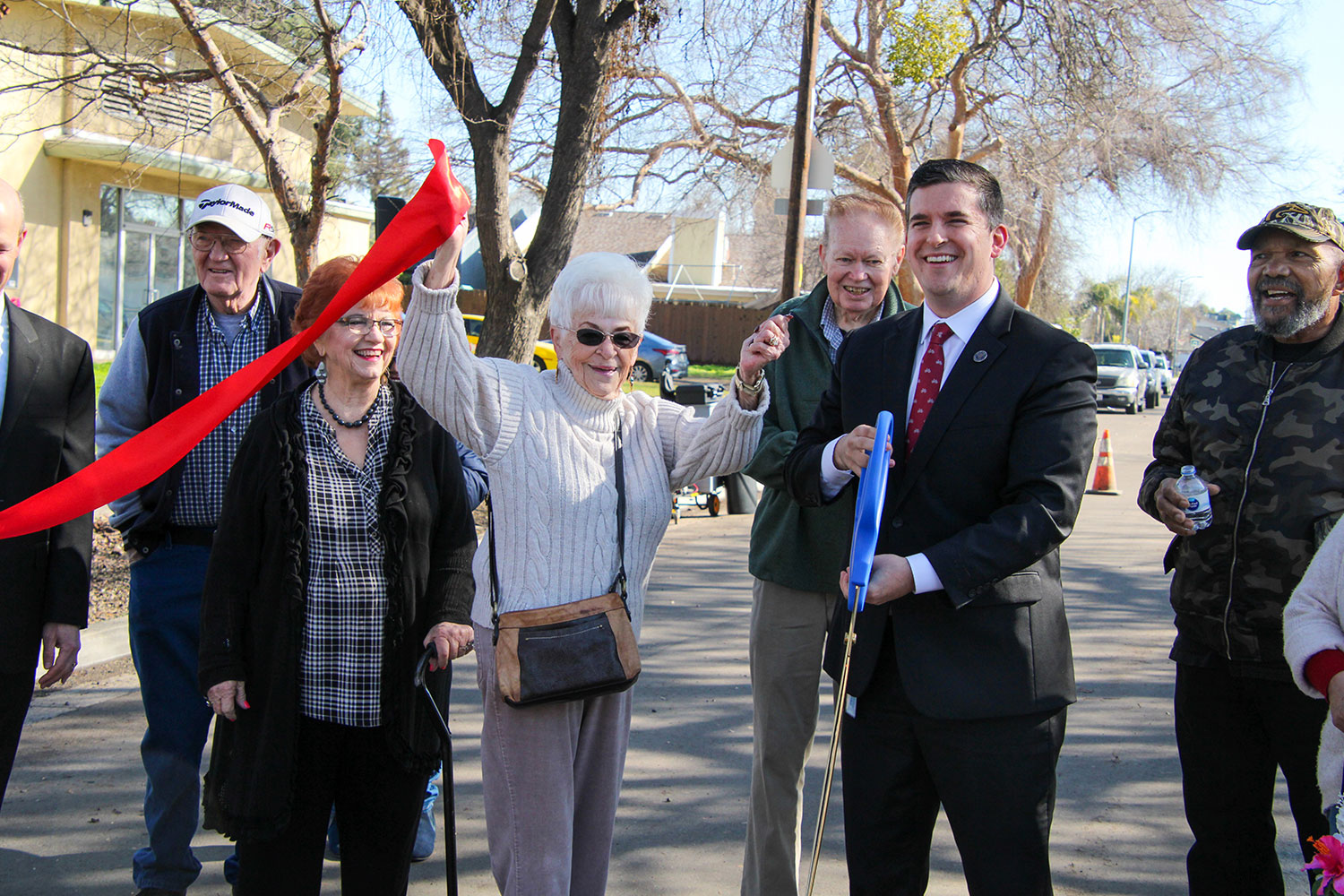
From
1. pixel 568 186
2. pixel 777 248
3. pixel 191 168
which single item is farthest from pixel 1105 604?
pixel 777 248

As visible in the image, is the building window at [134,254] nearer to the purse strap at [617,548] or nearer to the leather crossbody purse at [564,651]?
the purse strap at [617,548]

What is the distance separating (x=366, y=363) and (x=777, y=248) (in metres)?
38.2

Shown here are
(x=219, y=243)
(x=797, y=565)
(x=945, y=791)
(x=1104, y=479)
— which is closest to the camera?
(x=945, y=791)

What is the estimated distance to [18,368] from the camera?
309cm

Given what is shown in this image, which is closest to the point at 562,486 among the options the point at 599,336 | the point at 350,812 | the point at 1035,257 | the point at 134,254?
the point at 599,336

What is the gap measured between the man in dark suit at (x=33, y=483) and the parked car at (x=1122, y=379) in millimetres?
30466

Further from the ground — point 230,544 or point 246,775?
point 230,544

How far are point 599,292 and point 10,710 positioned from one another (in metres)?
2.08

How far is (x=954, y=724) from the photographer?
A: 2535 millimetres

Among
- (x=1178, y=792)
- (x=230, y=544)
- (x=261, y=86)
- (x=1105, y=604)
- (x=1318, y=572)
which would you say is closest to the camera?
(x=1318, y=572)

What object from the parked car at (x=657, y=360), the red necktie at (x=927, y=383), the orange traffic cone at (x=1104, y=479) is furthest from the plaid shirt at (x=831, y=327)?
the parked car at (x=657, y=360)

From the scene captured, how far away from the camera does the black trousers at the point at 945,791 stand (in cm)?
251

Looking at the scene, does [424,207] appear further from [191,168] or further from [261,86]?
[191,168]

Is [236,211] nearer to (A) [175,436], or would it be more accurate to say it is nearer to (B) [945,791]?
(A) [175,436]
